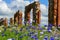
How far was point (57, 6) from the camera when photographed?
513 inches

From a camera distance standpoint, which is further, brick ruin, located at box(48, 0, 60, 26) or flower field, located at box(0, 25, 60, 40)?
brick ruin, located at box(48, 0, 60, 26)

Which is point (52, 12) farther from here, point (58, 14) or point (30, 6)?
point (30, 6)

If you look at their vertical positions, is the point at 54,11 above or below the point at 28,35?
above

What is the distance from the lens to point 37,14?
18938 mm

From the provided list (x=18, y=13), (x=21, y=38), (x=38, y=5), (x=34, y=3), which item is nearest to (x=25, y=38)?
(x=21, y=38)

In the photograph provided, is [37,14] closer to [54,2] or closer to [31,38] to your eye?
[54,2]

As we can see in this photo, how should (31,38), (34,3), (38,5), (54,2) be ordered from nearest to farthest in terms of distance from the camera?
1. (31,38)
2. (54,2)
3. (38,5)
4. (34,3)

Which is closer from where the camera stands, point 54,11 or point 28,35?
point 28,35

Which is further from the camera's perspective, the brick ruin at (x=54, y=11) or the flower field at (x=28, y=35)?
the brick ruin at (x=54, y=11)

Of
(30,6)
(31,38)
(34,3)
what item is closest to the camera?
(31,38)

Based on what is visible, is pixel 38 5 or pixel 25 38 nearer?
pixel 25 38

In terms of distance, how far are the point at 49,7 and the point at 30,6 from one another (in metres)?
7.80

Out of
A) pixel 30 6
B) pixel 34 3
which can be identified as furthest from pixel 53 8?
pixel 30 6

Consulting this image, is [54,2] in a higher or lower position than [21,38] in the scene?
higher
